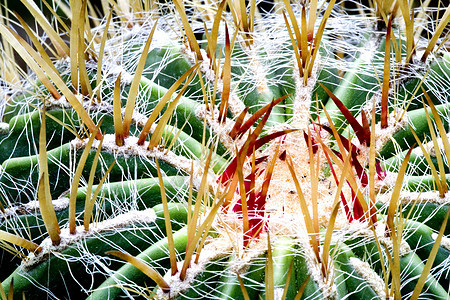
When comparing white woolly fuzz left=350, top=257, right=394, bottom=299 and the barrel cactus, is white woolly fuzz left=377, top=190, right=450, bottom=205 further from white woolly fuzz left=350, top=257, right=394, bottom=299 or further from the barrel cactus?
white woolly fuzz left=350, top=257, right=394, bottom=299

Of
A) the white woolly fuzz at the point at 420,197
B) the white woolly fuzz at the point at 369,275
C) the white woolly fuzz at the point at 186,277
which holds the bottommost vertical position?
the white woolly fuzz at the point at 369,275

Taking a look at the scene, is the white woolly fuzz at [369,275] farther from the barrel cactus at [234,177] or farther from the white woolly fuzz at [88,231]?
the white woolly fuzz at [88,231]

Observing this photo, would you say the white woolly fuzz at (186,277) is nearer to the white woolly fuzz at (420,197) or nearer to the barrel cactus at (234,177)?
the barrel cactus at (234,177)

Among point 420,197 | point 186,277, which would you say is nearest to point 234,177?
point 186,277

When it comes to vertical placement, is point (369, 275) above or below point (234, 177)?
below

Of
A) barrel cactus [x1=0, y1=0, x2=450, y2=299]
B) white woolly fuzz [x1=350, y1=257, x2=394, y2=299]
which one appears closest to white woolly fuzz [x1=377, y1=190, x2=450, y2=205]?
barrel cactus [x1=0, y1=0, x2=450, y2=299]

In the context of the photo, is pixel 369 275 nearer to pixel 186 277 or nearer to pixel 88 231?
pixel 186 277

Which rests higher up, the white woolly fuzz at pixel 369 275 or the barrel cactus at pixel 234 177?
the barrel cactus at pixel 234 177

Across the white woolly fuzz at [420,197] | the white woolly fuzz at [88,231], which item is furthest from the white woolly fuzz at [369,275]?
the white woolly fuzz at [88,231]
